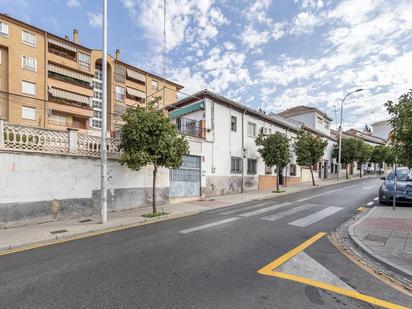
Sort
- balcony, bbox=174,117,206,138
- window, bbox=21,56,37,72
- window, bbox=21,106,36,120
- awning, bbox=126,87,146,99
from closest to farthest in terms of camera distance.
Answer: balcony, bbox=174,117,206,138, window, bbox=21,106,36,120, window, bbox=21,56,37,72, awning, bbox=126,87,146,99

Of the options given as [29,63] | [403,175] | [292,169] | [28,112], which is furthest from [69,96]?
[403,175]

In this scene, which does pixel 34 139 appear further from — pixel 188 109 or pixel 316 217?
pixel 188 109

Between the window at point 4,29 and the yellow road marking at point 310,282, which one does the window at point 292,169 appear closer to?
the yellow road marking at point 310,282

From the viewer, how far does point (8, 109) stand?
30109 mm

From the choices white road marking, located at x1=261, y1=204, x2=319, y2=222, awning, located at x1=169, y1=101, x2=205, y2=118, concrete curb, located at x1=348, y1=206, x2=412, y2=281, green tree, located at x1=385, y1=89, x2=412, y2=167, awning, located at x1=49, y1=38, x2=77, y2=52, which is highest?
awning, located at x1=49, y1=38, x2=77, y2=52

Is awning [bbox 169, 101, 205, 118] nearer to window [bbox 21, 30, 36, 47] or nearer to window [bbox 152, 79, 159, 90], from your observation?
window [bbox 21, 30, 36, 47]

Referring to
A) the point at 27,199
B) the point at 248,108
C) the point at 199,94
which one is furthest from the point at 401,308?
the point at 248,108

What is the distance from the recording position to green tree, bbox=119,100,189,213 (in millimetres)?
9688

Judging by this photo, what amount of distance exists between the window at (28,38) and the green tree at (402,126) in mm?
40474

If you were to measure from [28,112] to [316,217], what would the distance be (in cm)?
3498

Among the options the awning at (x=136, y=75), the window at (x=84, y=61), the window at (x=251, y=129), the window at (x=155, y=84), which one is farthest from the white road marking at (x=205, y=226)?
the window at (x=155, y=84)

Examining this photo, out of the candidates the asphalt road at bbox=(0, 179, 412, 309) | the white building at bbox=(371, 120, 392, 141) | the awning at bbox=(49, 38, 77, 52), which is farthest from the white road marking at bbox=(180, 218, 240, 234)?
the white building at bbox=(371, 120, 392, 141)

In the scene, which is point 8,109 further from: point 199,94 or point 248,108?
point 248,108

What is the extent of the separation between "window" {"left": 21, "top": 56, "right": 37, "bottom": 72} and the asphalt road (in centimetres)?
3454
